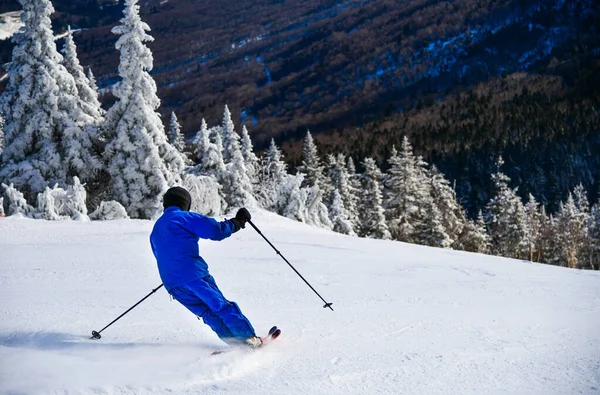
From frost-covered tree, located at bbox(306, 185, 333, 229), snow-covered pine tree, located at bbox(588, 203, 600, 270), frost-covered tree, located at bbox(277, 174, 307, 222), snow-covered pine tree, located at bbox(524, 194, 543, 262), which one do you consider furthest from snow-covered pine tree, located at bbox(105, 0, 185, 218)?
snow-covered pine tree, located at bbox(588, 203, 600, 270)

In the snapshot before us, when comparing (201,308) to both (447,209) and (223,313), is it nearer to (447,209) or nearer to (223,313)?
(223,313)

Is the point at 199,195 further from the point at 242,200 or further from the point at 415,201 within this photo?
the point at 415,201

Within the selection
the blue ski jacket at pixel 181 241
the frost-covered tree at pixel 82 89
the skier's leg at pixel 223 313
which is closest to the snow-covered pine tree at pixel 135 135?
the frost-covered tree at pixel 82 89

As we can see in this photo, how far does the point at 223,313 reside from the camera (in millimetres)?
4164

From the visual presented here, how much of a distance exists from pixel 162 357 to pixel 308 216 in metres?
20.5

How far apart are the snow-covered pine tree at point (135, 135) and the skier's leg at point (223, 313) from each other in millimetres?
15329

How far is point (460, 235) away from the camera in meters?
50.0

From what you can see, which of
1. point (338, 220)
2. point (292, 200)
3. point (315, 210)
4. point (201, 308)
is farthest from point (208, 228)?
point (338, 220)

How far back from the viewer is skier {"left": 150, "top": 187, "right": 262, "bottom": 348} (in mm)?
4156

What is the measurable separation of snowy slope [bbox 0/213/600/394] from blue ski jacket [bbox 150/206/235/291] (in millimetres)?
665

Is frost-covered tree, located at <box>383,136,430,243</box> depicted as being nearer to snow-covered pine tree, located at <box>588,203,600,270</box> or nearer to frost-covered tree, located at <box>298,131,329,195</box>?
frost-covered tree, located at <box>298,131,329,195</box>

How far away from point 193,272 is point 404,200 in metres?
42.5

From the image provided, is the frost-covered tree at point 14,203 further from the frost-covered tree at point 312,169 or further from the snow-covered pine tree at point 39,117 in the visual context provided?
the frost-covered tree at point 312,169

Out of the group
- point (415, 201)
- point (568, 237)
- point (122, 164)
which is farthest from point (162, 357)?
point (568, 237)
